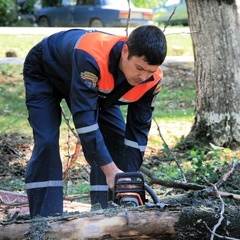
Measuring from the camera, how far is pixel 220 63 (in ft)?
23.1

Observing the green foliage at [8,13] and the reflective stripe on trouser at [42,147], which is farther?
the green foliage at [8,13]

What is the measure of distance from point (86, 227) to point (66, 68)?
1.19m

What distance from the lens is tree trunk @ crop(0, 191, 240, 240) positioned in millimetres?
3217

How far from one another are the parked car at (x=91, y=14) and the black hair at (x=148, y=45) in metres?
16.9

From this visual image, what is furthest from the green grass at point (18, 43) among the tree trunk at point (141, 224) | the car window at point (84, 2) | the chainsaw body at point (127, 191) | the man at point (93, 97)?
the tree trunk at point (141, 224)

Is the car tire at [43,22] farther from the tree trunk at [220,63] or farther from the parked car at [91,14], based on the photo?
the tree trunk at [220,63]

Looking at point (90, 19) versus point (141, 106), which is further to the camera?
point (90, 19)

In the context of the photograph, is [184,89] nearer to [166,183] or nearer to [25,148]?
[25,148]

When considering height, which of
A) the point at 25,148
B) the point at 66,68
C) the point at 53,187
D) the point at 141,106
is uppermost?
the point at 66,68

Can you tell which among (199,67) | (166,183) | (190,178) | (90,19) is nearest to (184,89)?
(199,67)

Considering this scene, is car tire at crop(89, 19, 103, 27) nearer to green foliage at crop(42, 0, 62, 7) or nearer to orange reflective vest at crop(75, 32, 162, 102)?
green foliage at crop(42, 0, 62, 7)

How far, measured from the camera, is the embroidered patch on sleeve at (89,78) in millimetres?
3609

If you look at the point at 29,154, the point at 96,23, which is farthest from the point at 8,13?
the point at 29,154

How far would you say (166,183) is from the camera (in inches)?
190
